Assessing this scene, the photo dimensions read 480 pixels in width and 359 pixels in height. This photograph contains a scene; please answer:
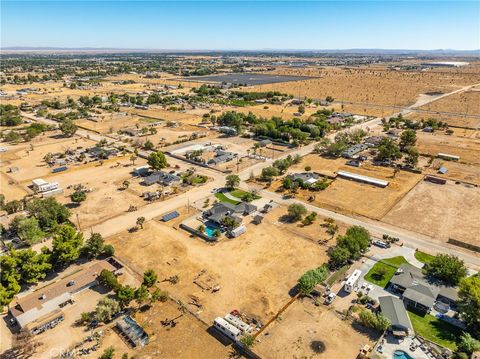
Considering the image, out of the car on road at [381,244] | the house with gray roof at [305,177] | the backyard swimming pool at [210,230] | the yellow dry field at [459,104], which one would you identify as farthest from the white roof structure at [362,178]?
the yellow dry field at [459,104]

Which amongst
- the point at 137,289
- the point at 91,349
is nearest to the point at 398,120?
the point at 137,289

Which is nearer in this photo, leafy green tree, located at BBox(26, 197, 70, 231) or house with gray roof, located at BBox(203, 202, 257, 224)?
leafy green tree, located at BBox(26, 197, 70, 231)

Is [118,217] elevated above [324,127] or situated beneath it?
situated beneath

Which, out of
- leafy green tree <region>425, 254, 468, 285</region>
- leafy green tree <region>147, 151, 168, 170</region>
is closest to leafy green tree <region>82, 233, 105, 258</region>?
leafy green tree <region>147, 151, 168, 170</region>

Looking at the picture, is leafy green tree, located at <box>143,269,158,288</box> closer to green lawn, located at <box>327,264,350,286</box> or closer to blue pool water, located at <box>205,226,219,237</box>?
blue pool water, located at <box>205,226,219,237</box>

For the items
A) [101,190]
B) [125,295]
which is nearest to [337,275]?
[125,295]

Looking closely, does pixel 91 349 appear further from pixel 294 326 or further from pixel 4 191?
pixel 4 191
